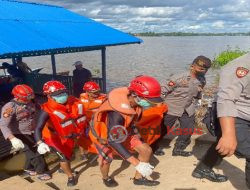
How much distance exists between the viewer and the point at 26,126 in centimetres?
527

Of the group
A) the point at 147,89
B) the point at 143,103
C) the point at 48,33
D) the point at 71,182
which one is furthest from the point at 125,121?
the point at 48,33

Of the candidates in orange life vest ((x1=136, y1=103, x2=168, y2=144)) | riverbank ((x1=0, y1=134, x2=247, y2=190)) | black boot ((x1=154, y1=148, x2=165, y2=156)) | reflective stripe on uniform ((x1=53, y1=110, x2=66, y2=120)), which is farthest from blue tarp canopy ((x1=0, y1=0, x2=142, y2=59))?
black boot ((x1=154, y1=148, x2=165, y2=156))

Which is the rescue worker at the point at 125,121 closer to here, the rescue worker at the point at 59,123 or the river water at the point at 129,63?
the rescue worker at the point at 59,123

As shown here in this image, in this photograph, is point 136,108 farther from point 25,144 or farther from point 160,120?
point 25,144

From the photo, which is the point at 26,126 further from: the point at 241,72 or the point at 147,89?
the point at 241,72

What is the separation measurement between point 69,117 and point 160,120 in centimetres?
182

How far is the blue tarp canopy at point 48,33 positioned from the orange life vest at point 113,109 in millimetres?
2705

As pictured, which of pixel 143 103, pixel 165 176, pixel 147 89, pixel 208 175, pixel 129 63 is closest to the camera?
pixel 147 89

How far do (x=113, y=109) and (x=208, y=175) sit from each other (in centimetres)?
196

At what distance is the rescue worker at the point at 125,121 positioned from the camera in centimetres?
383

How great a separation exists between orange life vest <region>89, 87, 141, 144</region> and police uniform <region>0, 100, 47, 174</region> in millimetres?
1363

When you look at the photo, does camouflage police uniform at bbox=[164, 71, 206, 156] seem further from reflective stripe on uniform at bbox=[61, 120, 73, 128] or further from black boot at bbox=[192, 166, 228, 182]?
reflective stripe on uniform at bbox=[61, 120, 73, 128]

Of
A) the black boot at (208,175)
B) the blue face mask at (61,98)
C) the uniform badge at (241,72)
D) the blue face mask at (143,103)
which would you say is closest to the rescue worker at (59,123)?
the blue face mask at (61,98)

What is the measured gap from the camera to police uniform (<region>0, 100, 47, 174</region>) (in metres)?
5.07
